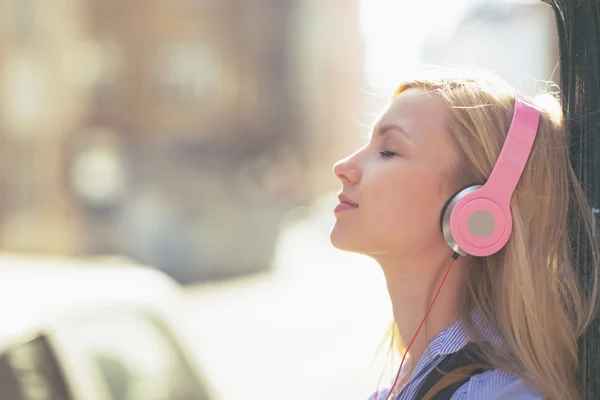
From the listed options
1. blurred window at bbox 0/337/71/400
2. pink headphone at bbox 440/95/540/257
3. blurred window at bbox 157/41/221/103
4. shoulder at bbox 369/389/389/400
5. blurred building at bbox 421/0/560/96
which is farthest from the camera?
blurred window at bbox 157/41/221/103

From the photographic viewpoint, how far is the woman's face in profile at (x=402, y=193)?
187 cm

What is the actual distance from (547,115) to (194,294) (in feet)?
57.0

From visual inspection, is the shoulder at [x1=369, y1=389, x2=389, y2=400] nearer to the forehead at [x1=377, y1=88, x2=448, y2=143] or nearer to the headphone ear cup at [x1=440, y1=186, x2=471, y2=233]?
the headphone ear cup at [x1=440, y1=186, x2=471, y2=233]

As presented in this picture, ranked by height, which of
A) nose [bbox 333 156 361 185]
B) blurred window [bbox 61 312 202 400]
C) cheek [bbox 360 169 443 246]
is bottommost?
blurred window [bbox 61 312 202 400]

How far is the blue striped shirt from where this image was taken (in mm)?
1634

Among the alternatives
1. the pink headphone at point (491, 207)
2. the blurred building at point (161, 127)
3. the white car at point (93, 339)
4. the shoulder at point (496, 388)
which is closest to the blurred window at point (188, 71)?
the blurred building at point (161, 127)

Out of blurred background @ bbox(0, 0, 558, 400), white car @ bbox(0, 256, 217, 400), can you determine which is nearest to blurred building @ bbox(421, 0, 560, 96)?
blurred background @ bbox(0, 0, 558, 400)

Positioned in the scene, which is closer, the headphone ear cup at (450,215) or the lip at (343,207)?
the headphone ear cup at (450,215)

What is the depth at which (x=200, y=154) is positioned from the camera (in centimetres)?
3619

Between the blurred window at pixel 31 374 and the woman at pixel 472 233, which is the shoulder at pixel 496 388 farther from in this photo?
the blurred window at pixel 31 374

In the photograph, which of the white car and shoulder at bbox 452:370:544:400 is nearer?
shoulder at bbox 452:370:544:400

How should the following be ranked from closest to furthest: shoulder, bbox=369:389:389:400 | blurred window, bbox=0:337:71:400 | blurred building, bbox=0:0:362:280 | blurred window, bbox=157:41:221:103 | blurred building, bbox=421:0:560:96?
1. shoulder, bbox=369:389:389:400
2. blurred window, bbox=0:337:71:400
3. blurred building, bbox=421:0:560:96
4. blurred building, bbox=0:0:362:280
5. blurred window, bbox=157:41:221:103

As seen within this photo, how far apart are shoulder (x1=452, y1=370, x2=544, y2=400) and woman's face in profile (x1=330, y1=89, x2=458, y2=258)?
34cm

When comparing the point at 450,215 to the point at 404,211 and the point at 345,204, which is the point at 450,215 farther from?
the point at 345,204
